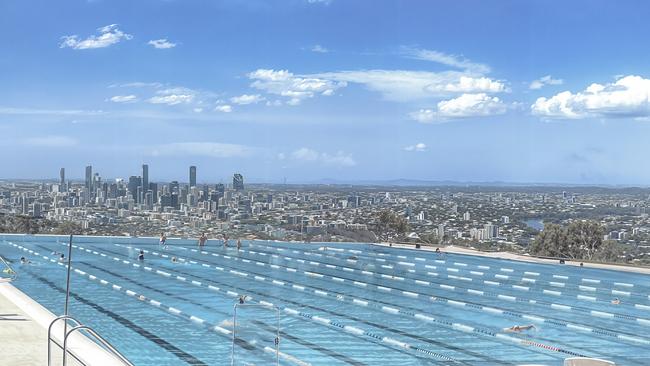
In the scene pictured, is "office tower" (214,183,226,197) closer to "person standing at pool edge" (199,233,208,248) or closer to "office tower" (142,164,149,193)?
"person standing at pool edge" (199,233,208,248)

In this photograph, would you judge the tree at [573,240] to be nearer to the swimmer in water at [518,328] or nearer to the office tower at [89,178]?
the swimmer in water at [518,328]

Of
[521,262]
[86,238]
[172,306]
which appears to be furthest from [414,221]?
[172,306]

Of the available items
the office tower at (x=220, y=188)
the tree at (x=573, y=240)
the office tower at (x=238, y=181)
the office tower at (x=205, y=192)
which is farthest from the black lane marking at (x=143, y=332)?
the tree at (x=573, y=240)

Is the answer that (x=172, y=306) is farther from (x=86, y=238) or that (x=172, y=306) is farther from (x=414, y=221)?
(x=414, y=221)

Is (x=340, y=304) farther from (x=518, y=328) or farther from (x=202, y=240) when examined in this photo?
(x=202, y=240)


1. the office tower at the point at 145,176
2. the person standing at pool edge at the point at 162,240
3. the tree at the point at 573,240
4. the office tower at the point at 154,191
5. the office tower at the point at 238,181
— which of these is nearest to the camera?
the tree at the point at 573,240
